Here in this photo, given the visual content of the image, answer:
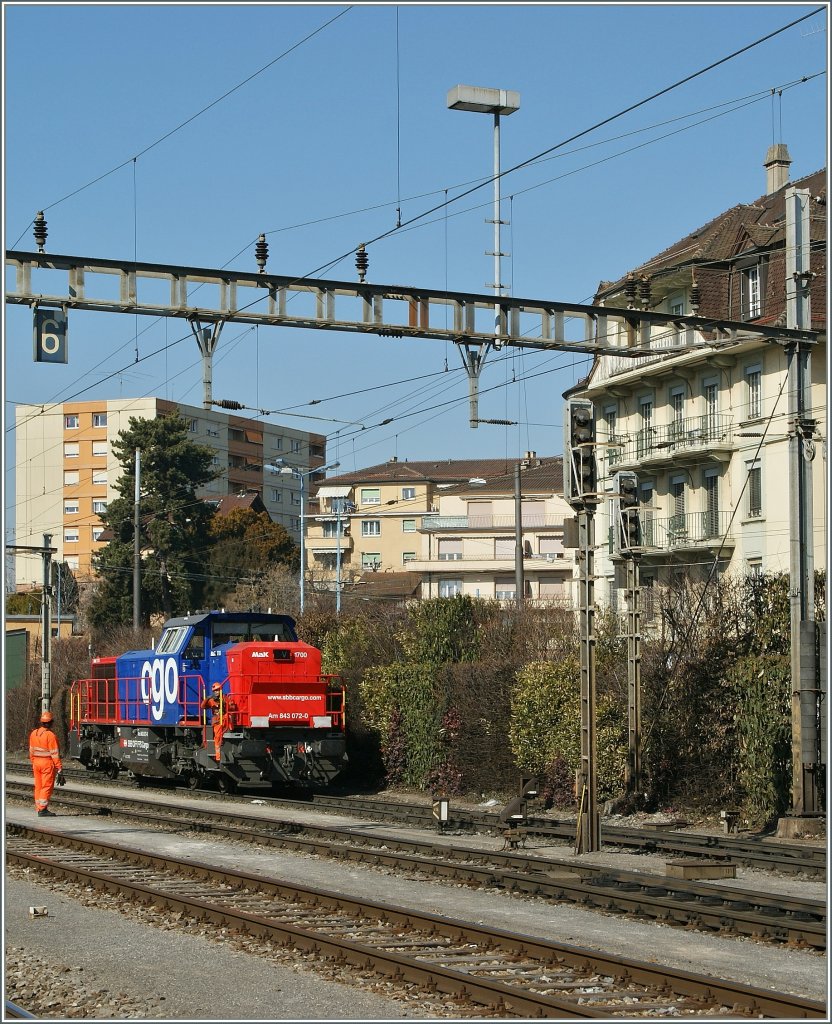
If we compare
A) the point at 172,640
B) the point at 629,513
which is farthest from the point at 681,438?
the point at 629,513

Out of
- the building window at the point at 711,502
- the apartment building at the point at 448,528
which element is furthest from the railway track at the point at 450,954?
the apartment building at the point at 448,528

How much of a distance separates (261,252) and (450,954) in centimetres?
1027

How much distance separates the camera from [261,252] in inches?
696

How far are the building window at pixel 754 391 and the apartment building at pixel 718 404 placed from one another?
0.14 ft

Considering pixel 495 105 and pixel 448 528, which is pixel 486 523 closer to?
pixel 448 528

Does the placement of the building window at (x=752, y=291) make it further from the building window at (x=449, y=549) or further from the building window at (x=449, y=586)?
the building window at (x=449, y=549)

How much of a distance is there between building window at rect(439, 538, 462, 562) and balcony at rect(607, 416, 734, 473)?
3032 centimetres

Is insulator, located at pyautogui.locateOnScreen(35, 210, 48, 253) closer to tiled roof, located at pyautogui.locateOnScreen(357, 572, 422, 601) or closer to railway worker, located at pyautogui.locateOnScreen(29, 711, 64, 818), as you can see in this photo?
railway worker, located at pyautogui.locateOnScreen(29, 711, 64, 818)

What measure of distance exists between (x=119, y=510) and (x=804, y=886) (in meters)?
58.1

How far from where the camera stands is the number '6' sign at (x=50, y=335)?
16.3 meters

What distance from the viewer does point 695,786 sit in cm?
2117

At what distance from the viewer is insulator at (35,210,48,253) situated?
1691cm

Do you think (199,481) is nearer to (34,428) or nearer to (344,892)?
(34,428)

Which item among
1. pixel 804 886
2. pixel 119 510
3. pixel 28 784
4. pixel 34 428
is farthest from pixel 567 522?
pixel 34 428
